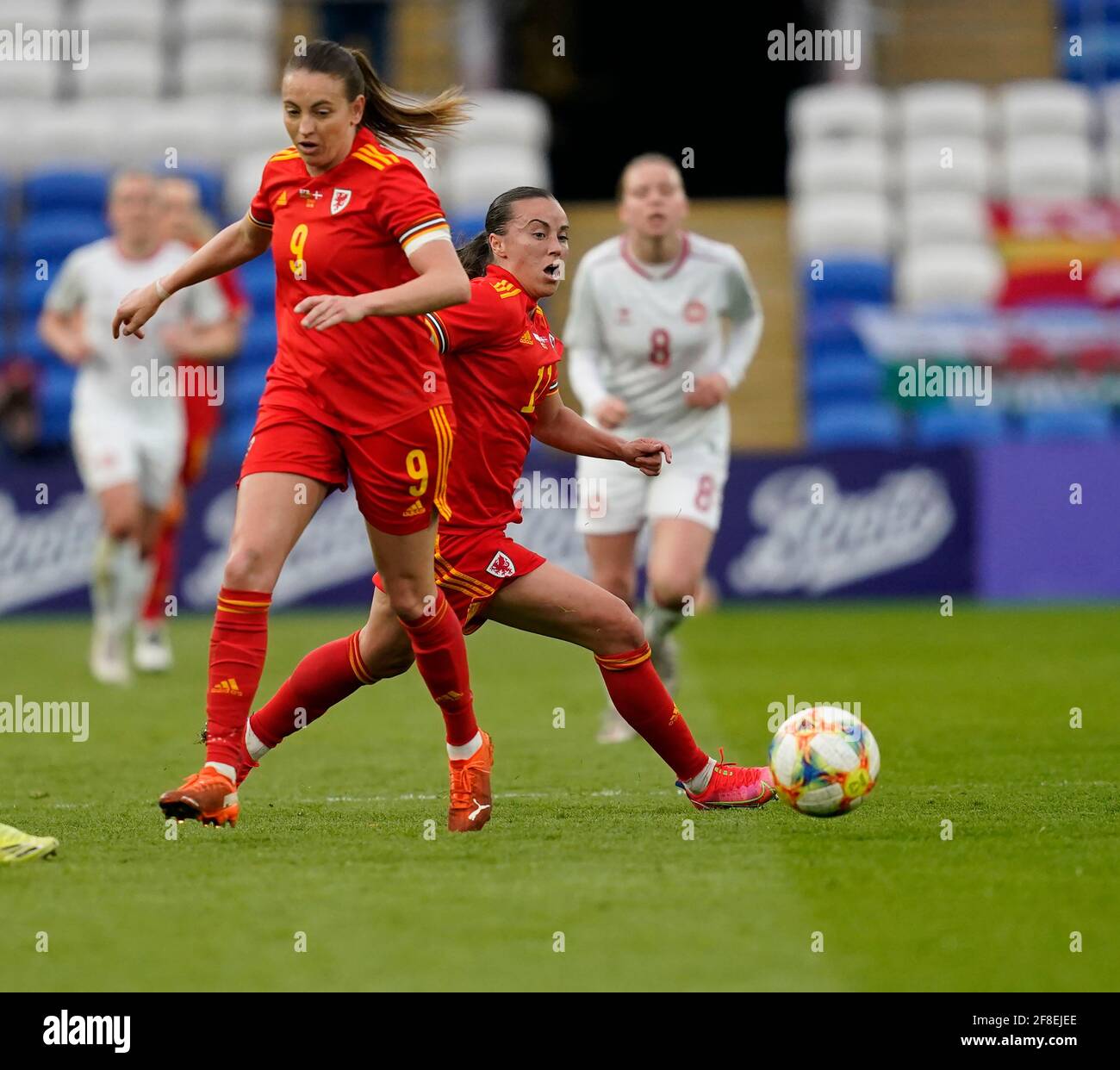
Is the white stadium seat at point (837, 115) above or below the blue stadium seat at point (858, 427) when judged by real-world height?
above

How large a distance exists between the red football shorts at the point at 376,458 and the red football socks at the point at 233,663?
0.38 metres

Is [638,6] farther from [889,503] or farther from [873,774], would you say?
[873,774]

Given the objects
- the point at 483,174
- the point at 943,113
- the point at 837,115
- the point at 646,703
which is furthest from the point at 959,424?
→ the point at 646,703

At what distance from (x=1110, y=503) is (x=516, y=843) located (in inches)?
414

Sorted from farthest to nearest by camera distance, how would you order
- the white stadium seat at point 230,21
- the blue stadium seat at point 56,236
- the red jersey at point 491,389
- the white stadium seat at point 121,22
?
the white stadium seat at point 121,22
the white stadium seat at point 230,21
the blue stadium seat at point 56,236
the red jersey at point 491,389

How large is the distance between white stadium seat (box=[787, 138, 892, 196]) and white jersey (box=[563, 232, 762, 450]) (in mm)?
11286

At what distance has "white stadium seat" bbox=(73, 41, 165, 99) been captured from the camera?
19969 mm

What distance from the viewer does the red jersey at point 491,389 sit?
19.0 feet

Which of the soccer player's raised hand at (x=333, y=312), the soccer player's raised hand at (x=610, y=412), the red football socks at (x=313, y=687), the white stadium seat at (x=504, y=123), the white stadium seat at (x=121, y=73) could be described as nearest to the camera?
the soccer player's raised hand at (x=333, y=312)

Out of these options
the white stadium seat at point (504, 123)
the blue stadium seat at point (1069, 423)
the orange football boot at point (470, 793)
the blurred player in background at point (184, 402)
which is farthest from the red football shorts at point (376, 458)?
the white stadium seat at point (504, 123)

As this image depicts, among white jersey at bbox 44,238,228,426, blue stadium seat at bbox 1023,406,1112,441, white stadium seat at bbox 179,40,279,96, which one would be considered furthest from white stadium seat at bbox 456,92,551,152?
white jersey at bbox 44,238,228,426

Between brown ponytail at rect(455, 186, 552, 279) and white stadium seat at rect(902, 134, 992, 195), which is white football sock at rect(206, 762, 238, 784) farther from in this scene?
white stadium seat at rect(902, 134, 992, 195)

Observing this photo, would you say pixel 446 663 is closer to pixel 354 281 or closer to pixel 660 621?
pixel 354 281

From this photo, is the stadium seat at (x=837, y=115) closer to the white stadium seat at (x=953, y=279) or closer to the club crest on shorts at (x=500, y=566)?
the white stadium seat at (x=953, y=279)
